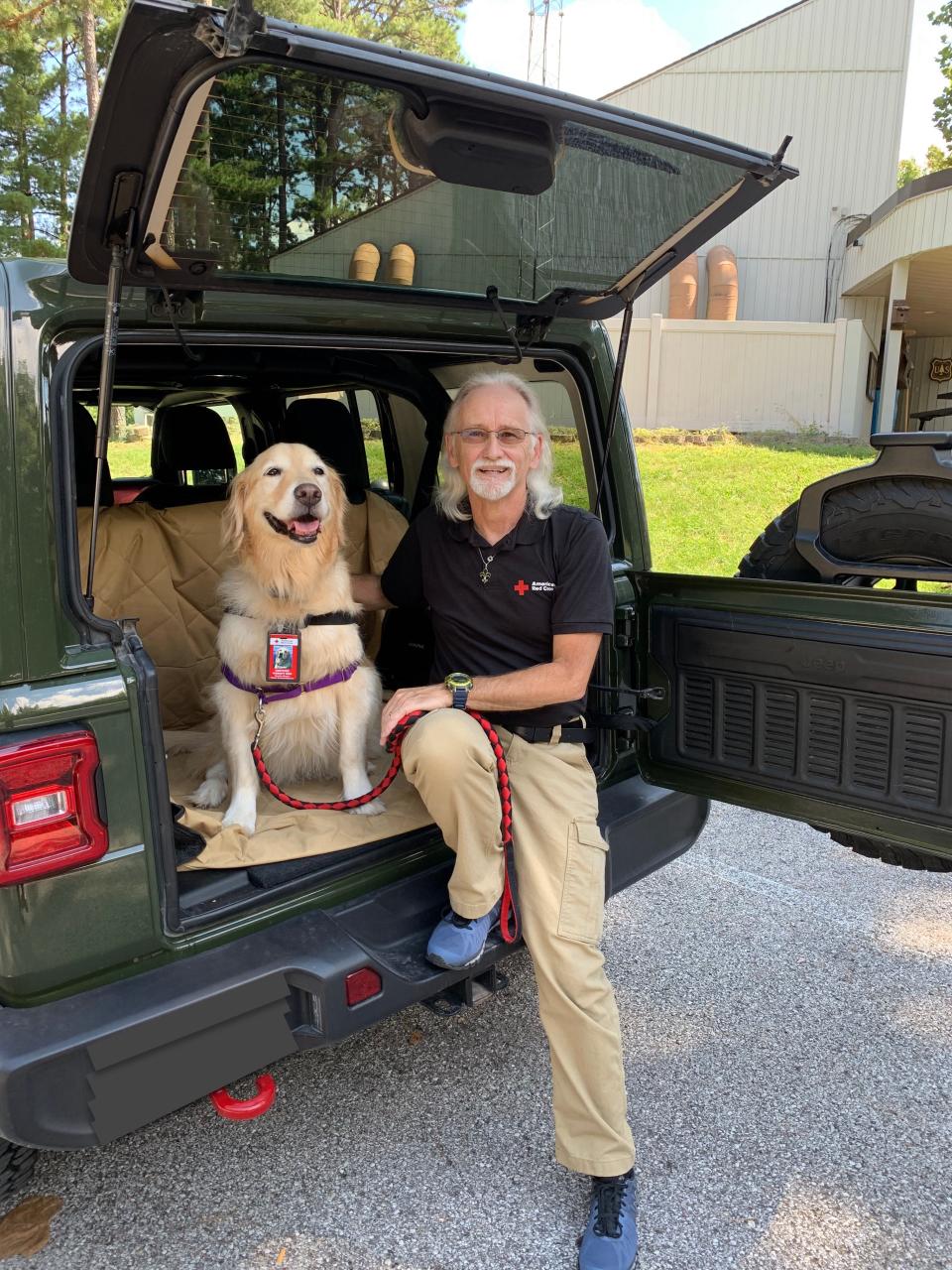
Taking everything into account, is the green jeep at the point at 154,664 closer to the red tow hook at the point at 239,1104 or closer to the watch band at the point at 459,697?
the red tow hook at the point at 239,1104

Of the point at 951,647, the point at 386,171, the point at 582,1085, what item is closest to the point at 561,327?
the point at 386,171

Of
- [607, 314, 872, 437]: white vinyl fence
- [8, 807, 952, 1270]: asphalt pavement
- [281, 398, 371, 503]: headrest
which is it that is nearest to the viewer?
[8, 807, 952, 1270]: asphalt pavement

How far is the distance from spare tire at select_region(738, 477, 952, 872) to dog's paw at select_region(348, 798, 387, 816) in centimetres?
126

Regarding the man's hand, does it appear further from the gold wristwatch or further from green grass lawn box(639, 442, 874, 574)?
green grass lawn box(639, 442, 874, 574)

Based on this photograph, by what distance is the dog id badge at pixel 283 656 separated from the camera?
9.32 feet

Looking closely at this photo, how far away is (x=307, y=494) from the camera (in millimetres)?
2822

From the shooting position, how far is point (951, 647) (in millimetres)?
2197

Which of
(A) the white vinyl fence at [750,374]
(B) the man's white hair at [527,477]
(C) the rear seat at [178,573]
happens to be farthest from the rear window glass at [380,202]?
(A) the white vinyl fence at [750,374]

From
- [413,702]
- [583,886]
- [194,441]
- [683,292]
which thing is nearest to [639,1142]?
[583,886]

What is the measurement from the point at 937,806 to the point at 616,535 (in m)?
1.31

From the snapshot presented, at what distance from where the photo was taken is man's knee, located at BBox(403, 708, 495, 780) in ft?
7.68

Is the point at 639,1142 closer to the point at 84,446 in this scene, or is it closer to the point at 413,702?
the point at 413,702

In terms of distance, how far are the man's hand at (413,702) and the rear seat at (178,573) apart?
3.70 ft

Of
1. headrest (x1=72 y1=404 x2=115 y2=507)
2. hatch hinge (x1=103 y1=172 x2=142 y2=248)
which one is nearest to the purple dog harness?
headrest (x1=72 y1=404 x2=115 y2=507)
